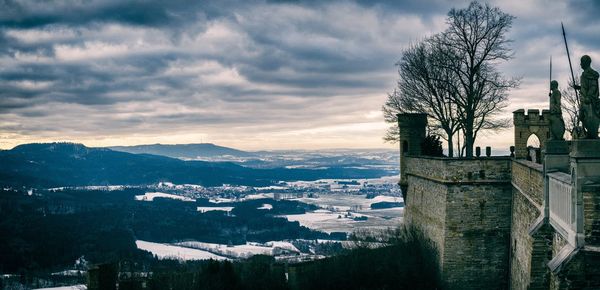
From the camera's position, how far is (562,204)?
1323 cm

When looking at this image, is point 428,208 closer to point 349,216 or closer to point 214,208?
point 349,216

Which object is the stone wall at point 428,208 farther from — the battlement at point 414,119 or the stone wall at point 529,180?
the stone wall at point 529,180

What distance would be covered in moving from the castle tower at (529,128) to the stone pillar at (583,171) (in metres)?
19.6

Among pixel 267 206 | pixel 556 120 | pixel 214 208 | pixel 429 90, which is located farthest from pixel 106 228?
pixel 556 120

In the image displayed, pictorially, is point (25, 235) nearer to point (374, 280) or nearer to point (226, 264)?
point (226, 264)

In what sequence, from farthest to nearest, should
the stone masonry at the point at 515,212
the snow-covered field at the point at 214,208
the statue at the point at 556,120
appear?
1. the snow-covered field at the point at 214,208
2. the statue at the point at 556,120
3. the stone masonry at the point at 515,212

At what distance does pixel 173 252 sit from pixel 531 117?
335 feet

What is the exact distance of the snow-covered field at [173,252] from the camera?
114m

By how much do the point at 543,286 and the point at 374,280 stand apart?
40.5 feet

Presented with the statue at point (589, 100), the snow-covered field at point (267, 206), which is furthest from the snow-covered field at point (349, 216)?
the statue at point (589, 100)

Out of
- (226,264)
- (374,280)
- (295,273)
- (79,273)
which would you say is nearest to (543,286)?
(374,280)

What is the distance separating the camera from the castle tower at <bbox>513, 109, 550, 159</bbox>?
99.3 feet

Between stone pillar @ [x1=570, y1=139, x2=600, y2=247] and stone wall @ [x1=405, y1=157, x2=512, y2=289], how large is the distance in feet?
41.6

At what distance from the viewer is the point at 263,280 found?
110 ft
